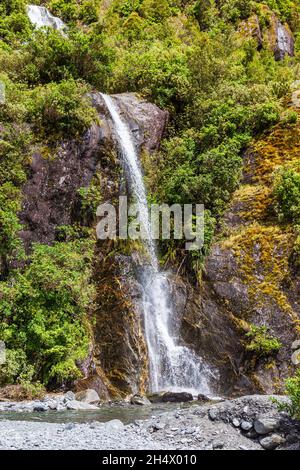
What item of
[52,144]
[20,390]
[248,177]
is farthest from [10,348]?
[248,177]

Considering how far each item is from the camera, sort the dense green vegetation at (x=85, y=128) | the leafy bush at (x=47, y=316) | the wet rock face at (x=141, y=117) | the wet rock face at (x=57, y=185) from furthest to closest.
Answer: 1. the wet rock face at (x=141, y=117)
2. the wet rock face at (x=57, y=185)
3. the dense green vegetation at (x=85, y=128)
4. the leafy bush at (x=47, y=316)

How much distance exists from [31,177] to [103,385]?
7.86m

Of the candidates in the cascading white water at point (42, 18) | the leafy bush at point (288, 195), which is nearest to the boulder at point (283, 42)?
the cascading white water at point (42, 18)

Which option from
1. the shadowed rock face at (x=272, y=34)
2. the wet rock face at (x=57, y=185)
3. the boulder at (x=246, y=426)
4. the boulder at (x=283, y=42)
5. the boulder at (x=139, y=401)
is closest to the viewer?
the boulder at (x=246, y=426)

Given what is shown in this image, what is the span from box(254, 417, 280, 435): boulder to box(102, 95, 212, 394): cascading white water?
685 centimetres

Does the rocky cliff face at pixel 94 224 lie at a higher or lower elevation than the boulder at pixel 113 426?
higher

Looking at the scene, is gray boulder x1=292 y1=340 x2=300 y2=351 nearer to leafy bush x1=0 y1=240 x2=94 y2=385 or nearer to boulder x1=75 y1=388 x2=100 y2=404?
boulder x1=75 y1=388 x2=100 y2=404

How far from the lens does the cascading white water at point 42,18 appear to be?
1346 inches

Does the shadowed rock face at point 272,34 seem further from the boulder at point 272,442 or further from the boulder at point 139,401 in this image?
the boulder at point 272,442

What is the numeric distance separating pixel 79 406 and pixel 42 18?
28855 mm

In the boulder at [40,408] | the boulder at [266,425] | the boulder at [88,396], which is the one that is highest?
the boulder at [266,425]

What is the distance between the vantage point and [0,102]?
1980 centimetres

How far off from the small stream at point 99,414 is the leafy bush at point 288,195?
8.27m
